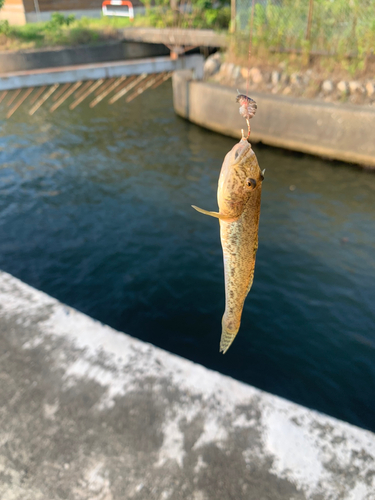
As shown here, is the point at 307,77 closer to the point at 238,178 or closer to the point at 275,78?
the point at 275,78

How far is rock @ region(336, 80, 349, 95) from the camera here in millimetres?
14522

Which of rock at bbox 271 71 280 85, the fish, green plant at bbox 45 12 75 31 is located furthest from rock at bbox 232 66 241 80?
green plant at bbox 45 12 75 31

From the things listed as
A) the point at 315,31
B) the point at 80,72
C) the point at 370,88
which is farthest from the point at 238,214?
the point at 315,31

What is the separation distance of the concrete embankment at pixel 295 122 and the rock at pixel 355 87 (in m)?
1.18

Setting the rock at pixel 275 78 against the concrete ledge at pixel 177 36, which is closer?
the rock at pixel 275 78

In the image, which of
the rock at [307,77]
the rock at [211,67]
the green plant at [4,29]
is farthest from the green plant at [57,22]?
the rock at [307,77]

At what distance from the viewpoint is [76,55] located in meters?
28.1

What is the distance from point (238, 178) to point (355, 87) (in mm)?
14294

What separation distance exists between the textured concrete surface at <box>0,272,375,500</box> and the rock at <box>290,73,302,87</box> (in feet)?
50.3

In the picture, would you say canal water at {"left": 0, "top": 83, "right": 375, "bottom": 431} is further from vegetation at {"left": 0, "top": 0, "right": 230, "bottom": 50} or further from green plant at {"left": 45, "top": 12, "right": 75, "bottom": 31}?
green plant at {"left": 45, "top": 12, "right": 75, "bottom": 31}

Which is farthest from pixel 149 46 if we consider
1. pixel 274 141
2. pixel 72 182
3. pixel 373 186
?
pixel 373 186

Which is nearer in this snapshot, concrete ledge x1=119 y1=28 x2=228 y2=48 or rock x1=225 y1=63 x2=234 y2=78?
rock x1=225 y1=63 x2=234 y2=78

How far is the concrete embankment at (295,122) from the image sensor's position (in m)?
13.4

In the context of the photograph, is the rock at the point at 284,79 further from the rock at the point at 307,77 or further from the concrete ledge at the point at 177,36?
the concrete ledge at the point at 177,36
